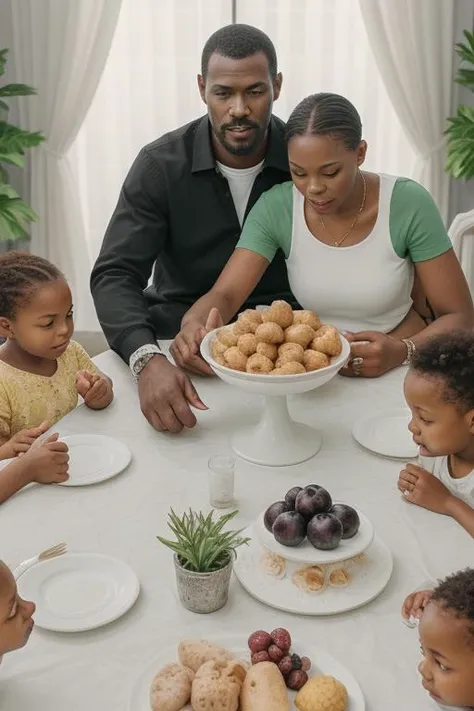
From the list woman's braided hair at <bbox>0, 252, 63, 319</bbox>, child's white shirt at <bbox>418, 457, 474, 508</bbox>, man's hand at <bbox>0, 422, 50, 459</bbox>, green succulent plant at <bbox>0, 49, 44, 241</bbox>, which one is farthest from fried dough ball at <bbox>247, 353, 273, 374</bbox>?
green succulent plant at <bbox>0, 49, 44, 241</bbox>

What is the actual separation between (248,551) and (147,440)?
49cm

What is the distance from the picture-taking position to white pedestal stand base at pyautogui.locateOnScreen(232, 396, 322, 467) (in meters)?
1.75

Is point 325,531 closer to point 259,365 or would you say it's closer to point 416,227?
point 259,365

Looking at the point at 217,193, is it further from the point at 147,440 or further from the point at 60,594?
the point at 60,594

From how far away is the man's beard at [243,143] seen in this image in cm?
240

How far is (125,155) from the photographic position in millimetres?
4473

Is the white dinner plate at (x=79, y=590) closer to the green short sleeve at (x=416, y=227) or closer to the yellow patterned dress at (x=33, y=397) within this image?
the yellow patterned dress at (x=33, y=397)

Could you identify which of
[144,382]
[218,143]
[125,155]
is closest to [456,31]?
[125,155]

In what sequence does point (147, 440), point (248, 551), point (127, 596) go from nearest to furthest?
point (127, 596) < point (248, 551) < point (147, 440)

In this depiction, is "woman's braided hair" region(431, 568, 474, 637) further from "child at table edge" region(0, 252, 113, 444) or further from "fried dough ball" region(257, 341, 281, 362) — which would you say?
"child at table edge" region(0, 252, 113, 444)

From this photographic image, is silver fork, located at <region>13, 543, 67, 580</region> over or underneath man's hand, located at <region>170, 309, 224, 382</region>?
underneath

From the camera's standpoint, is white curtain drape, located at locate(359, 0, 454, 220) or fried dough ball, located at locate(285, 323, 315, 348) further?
white curtain drape, located at locate(359, 0, 454, 220)

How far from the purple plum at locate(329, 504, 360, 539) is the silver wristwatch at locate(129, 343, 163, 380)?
2.68ft

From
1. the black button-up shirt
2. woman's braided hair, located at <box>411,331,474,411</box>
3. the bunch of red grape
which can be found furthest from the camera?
the black button-up shirt
